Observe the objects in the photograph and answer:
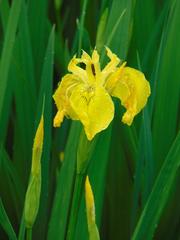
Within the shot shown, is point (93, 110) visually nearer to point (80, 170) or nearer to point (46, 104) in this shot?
point (80, 170)

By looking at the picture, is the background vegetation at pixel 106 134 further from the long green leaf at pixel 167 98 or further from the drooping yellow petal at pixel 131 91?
the drooping yellow petal at pixel 131 91

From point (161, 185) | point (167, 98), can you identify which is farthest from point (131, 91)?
point (167, 98)

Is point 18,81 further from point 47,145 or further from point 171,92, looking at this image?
point 171,92

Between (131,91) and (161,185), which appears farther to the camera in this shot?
(161,185)

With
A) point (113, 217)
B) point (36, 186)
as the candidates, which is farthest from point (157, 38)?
point (36, 186)

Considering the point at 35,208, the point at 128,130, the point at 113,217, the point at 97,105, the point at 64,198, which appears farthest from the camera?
A: the point at 113,217

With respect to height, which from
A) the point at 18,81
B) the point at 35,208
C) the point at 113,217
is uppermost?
the point at 18,81
